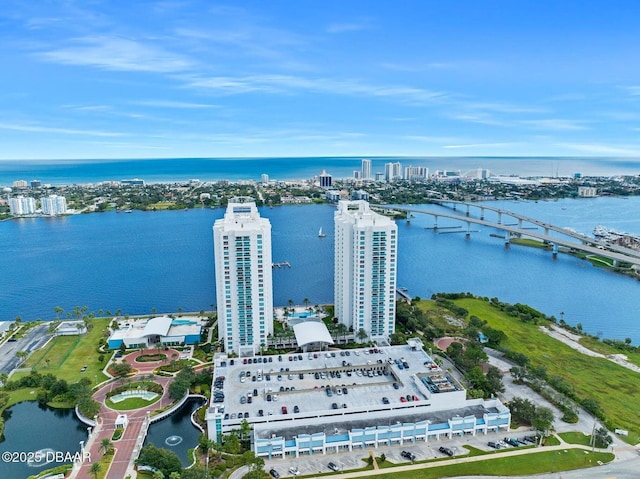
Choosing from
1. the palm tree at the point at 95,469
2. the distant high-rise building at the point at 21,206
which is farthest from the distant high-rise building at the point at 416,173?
the palm tree at the point at 95,469

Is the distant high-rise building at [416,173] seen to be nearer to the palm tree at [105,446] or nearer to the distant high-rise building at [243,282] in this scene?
the distant high-rise building at [243,282]

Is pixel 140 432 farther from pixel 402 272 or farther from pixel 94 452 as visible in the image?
pixel 402 272

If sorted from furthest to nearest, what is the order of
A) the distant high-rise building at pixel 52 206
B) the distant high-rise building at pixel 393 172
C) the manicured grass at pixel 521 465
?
the distant high-rise building at pixel 393 172 → the distant high-rise building at pixel 52 206 → the manicured grass at pixel 521 465

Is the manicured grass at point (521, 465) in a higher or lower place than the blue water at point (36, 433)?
higher

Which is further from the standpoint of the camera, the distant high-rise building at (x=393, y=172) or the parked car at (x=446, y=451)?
the distant high-rise building at (x=393, y=172)

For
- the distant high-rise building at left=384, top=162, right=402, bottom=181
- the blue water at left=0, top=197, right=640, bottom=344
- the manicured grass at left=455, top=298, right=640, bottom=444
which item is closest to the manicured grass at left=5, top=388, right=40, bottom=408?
the blue water at left=0, top=197, right=640, bottom=344

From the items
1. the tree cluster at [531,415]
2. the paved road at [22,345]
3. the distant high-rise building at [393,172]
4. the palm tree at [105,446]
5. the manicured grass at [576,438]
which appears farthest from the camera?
the distant high-rise building at [393,172]

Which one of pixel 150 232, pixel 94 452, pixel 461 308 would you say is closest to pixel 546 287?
pixel 461 308
